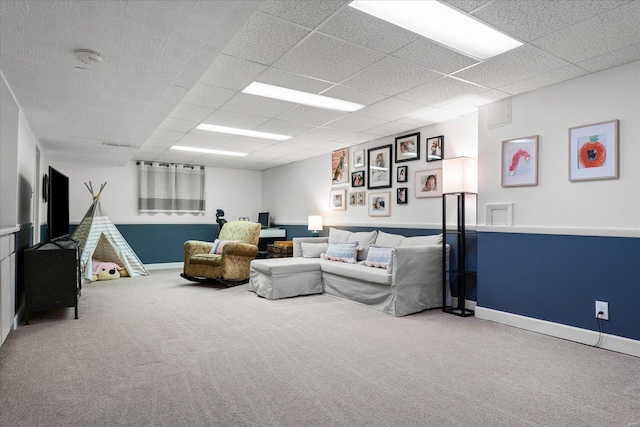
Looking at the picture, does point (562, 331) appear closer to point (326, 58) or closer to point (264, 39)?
point (326, 58)

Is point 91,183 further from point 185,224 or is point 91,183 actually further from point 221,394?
point 221,394

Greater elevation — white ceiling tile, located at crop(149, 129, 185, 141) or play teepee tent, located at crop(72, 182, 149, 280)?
white ceiling tile, located at crop(149, 129, 185, 141)

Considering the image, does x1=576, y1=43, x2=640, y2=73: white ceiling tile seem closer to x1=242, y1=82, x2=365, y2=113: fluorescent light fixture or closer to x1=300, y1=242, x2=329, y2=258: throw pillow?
x1=242, y1=82, x2=365, y2=113: fluorescent light fixture

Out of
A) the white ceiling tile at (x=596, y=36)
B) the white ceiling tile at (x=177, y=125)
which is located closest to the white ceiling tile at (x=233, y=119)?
the white ceiling tile at (x=177, y=125)

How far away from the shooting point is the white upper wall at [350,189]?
466cm

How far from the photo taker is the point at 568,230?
338 cm

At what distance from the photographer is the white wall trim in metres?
3.03

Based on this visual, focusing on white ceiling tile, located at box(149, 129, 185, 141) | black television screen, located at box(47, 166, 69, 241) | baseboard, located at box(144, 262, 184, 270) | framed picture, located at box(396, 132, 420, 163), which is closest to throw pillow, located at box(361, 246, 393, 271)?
framed picture, located at box(396, 132, 420, 163)

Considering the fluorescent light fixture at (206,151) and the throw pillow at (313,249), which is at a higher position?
the fluorescent light fixture at (206,151)

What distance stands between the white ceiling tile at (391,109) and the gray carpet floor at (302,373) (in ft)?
7.50

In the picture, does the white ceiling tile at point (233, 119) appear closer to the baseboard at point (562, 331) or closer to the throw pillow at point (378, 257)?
the throw pillow at point (378, 257)

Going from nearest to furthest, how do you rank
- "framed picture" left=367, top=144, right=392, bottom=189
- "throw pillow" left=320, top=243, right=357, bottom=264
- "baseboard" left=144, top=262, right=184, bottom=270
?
"throw pillow" left=320, top=243, right=357, bottom=264 < "framed picture" left=367, top=144, right=392, bottom=189 < "baseboard" left=144, top=262, right=184, bottom=270

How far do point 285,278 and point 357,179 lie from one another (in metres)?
2.14

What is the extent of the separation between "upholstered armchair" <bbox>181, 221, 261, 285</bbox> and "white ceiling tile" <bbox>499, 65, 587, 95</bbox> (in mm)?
4035
